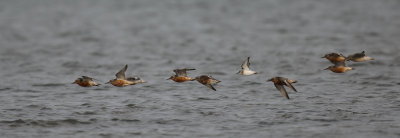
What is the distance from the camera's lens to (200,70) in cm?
2259

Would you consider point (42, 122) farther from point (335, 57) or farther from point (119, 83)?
point (335, 57)

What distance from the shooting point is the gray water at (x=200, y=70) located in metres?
14.9

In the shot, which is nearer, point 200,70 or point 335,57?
point 335,57

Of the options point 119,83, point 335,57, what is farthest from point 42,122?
point 335,57

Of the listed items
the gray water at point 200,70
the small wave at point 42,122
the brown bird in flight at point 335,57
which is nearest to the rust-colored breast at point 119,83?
the gray water at point 200,70

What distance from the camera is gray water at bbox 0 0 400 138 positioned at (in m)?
14.9

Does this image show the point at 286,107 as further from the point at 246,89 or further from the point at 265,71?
the point at 265,71

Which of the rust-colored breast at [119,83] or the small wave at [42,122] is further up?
the rust-colored breast at [119,83]

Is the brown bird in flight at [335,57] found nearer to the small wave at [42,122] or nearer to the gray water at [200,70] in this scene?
the gray water at [200,70]

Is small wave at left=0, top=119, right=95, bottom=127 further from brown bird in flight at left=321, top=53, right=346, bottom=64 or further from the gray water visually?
brown bird in flight at left=321, top=53, right=346, bottom=64

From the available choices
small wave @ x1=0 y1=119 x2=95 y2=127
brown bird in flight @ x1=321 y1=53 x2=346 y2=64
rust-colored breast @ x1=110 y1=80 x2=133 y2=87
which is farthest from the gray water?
brown bird in flight @ x1=321 y1=53 x2=346 y2=64

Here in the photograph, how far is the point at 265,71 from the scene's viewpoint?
22141 millimetres

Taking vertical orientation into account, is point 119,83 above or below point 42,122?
above

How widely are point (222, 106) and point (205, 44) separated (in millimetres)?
12895
